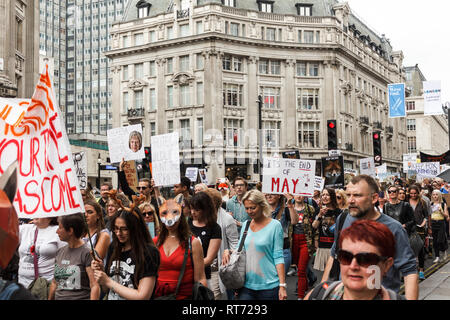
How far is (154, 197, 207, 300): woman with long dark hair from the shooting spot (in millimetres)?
4484

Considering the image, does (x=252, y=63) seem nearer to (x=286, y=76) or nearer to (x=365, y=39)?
(x=286, y=76)

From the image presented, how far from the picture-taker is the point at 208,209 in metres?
5.90

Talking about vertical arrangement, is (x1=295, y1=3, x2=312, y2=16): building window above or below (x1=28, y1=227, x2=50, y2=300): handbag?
above

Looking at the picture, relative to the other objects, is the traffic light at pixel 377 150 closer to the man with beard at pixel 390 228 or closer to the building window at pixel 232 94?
the man with beard at pixel 390 228

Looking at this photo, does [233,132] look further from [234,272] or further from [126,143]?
[234,272]

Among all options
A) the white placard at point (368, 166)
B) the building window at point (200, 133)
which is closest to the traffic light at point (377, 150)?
the white placard at point (368, 166)

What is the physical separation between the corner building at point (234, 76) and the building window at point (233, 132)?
97 millimetres

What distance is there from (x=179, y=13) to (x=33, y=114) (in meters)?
49.6

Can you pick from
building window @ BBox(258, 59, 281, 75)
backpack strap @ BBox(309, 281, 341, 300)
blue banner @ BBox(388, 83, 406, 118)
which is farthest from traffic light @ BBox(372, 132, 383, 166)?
building window @ BBox(258, 59, 281, 75)

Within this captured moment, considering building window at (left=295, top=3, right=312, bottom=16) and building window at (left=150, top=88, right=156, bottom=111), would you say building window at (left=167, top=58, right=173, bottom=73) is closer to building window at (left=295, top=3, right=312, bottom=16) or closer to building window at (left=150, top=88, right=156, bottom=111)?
building window at (left=150, top=88, right=156, bottom=111)

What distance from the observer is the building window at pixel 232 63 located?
50562mm

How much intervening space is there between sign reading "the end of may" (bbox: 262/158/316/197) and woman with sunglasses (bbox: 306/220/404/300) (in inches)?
209

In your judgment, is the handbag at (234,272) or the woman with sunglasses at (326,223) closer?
the handbag at (234,272)

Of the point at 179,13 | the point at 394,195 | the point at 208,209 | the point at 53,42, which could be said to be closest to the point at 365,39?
the point at 179,13
